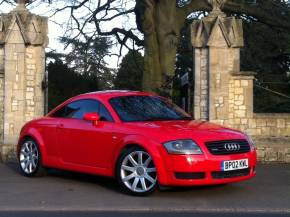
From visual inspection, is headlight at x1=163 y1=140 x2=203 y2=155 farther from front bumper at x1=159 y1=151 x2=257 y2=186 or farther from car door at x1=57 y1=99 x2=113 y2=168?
car door at x1=57 y1=99 x2=113 y2=168

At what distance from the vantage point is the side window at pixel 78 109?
34.8ft

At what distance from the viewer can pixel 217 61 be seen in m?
14.6

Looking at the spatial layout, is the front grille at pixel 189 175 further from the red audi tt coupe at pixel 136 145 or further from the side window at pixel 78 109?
the side window at pixel 78 109

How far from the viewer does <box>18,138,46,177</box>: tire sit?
37.3 ft

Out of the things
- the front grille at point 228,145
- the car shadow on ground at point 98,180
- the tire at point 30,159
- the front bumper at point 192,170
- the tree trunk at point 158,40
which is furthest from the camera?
the tree trunk at point 158,40

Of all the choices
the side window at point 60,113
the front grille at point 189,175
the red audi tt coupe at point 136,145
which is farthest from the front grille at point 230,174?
the side window at point 60,113

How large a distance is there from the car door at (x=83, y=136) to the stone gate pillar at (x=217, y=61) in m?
4.53

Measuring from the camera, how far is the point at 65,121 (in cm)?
1088

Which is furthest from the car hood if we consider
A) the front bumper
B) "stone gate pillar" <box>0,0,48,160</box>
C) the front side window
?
"stone gate pillar" <box>0,0,48,160</box>

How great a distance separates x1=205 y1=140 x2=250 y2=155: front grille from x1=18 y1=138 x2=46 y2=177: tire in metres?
3.59

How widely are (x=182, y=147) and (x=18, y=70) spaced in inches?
291

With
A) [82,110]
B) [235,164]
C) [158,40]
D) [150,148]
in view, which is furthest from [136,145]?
[158,40]

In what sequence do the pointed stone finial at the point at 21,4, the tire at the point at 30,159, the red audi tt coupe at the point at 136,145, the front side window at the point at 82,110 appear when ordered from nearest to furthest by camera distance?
the red audi tt coupe at the point at 136,145 → the front side window at the point at 82,110 → the tire at the point at 30,159 → the pointed stone finial at the point at 21,4

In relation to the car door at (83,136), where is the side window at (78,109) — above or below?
above
